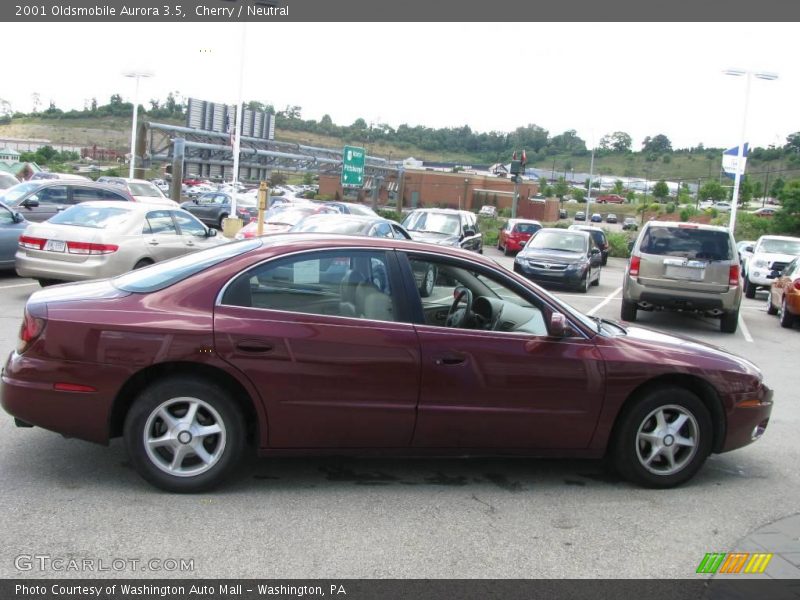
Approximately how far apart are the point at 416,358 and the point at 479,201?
62234 millimetres

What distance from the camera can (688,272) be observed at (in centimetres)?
1306

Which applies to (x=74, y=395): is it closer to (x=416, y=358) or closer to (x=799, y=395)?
(x=416, y=358)

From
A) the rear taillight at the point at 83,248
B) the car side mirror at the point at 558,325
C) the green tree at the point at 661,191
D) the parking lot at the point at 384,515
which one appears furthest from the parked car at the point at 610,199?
the car side mirror at the point at 558,325

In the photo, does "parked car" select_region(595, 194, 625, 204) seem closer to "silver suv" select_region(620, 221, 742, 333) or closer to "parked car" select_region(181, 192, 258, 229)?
"parked car" select_region(181, 192, 258, 229)

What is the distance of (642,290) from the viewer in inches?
523

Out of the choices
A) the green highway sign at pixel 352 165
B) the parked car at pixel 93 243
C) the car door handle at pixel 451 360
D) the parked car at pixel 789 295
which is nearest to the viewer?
the car door handle at pixel 451 360

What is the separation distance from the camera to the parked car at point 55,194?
16.7 m

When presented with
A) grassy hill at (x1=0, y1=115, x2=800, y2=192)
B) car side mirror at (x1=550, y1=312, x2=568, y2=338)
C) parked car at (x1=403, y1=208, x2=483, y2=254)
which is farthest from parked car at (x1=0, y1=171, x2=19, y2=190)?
grassy hill at (x1=0, y1=115, x2=800, y2=192)

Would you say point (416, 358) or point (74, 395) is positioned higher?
point (416, 358)

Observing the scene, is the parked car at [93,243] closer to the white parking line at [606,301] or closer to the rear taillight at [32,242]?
the rear taillight at [32,242]

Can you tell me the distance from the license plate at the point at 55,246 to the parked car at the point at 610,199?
82.5 m

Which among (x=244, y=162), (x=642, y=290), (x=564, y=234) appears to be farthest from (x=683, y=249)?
(x=244, y=162)

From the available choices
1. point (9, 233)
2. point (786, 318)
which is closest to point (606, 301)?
point (786, 318)

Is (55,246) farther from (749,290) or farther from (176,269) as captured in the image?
(749,290)
